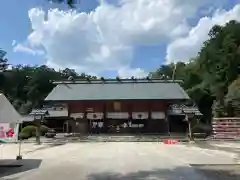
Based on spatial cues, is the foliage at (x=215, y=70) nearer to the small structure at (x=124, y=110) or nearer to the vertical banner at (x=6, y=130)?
the small structure at (x=124, y=110)

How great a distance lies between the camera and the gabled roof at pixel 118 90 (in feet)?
173

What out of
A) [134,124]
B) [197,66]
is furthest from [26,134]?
[197,66]

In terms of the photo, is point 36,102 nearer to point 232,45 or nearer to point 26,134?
point 26,134

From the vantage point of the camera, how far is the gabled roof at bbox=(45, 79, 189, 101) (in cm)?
5259

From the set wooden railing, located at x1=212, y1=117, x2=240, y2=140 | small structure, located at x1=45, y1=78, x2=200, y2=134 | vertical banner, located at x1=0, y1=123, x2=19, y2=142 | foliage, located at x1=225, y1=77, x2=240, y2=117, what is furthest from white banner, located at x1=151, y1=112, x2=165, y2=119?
vertical banner, located at x1=0, y1=123, x2=19, y2=142

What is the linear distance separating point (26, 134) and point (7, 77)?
147ft

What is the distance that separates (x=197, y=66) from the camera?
78875mm

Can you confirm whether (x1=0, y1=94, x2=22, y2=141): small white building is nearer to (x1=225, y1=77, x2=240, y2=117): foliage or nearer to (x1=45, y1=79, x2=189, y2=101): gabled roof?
(x1=45, y1=79, x2=189, y2=101): gabled roof

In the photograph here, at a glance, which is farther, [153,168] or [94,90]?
[94,90]

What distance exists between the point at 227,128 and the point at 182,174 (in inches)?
1126

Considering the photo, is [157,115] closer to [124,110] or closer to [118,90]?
[124,110]

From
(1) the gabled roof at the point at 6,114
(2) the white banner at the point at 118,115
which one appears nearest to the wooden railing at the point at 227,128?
(2) the white banner at the point at 118,115

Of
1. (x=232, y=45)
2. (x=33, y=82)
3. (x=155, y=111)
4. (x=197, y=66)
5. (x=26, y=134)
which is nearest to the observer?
(x=26, y=134)

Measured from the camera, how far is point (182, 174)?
14398 mm
